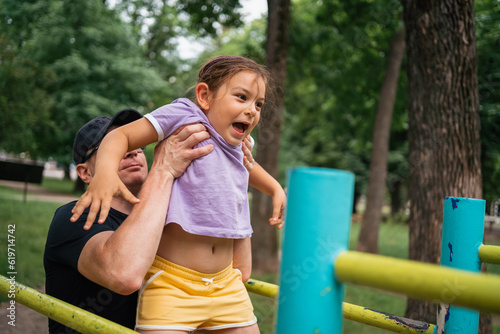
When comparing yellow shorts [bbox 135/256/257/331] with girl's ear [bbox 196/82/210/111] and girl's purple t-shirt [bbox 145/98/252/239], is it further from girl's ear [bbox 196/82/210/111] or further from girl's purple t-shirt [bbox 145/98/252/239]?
girl's ear [bbox 196/82/210/111]

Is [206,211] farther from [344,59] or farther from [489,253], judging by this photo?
[344,59]

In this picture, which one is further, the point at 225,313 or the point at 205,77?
the point at 205,77

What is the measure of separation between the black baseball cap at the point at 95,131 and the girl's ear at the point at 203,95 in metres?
0.33

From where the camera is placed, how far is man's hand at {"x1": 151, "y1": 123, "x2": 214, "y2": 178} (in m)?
1.61

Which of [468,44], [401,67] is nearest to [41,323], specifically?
[468,44]

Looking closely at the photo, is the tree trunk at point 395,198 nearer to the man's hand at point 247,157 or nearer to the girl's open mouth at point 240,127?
the man's hand at point 247,157

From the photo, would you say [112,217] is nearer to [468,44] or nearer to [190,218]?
[190,218]

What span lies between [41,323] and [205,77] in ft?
12.9

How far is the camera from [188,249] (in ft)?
5.27

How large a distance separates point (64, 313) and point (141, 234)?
32 cm

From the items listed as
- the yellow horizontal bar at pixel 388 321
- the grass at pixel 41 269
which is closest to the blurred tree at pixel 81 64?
the grass at pixel 41 269

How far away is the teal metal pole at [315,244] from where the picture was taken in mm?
868

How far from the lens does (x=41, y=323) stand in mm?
4613

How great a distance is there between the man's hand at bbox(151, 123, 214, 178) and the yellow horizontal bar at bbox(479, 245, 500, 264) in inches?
37.9
